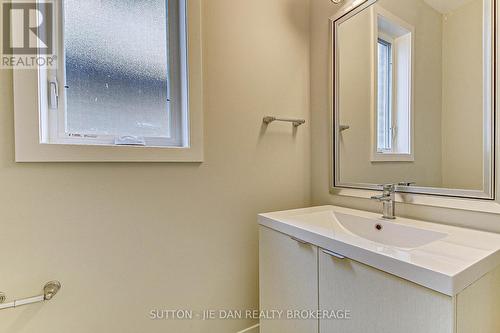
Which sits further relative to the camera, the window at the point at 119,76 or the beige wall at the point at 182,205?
the window at the point at 119,76

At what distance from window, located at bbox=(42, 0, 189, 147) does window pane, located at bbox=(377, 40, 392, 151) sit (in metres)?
0.96

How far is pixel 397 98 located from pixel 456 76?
9.0 inches

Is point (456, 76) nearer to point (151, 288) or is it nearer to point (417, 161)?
point (417, 161)

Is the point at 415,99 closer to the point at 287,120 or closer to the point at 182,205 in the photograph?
the point at 287,120

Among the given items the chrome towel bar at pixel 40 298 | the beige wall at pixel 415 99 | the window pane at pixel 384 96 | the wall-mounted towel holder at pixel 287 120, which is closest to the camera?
the chrome towel bar at pixel 40 298

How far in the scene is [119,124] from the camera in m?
1.13

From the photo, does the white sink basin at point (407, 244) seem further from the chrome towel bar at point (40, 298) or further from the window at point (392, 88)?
the chrome towel bar at point (40, 298)

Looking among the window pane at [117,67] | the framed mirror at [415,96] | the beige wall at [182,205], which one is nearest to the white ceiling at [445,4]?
the framed mirror at [415,96]

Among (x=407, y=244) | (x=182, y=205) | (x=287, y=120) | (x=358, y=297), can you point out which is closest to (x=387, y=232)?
(x=407, y=244)

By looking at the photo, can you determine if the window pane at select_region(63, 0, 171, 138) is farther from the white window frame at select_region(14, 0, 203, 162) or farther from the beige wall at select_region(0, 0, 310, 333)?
the beige wall at select_region(0, 0, 310, 333)

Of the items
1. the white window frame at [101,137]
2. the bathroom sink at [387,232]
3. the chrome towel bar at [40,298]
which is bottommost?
the chrome towel bar at [40,298]

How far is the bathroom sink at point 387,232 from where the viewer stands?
35.3 inches

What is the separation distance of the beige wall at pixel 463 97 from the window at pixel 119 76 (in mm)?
1114

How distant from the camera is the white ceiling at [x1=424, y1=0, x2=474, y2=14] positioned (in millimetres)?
917
